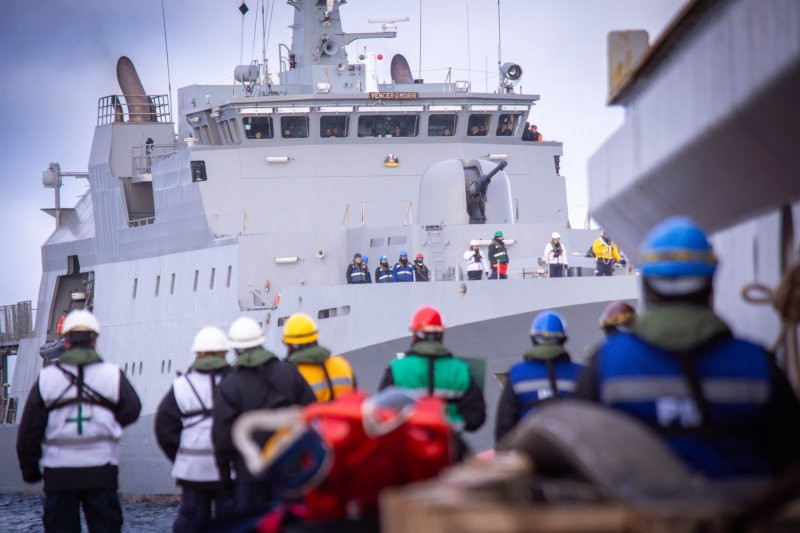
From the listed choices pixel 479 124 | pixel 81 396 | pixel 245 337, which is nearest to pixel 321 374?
pixel 245 337

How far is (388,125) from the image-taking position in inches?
986

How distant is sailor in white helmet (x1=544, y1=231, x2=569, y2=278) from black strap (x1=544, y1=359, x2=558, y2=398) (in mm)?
12665

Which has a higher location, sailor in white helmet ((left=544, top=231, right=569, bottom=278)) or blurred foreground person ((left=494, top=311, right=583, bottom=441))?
sailor in white helmet ((left=544, top=231, right=569, bottom=278))

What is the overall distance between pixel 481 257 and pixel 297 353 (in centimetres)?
1138

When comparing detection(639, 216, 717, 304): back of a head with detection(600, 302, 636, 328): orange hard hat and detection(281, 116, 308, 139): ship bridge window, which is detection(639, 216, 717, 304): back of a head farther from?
detection(281, 116, 308, 139): ship bridge window

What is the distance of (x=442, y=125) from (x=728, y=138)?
20310mm

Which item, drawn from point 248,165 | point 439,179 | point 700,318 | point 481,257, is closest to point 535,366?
point 700,318

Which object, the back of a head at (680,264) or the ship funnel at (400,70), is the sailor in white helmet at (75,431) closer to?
the back of a head at (680,264)

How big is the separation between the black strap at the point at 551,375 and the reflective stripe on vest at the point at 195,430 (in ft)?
9.15

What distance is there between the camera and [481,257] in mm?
20375

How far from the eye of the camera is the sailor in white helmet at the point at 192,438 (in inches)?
377

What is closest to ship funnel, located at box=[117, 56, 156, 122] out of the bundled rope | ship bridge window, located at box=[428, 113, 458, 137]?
ship bridge window, located at box=[428, 113, 458, 137]

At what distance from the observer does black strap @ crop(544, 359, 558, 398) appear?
7737mm

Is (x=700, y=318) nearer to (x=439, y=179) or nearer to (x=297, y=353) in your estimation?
(x=297, y=353)
